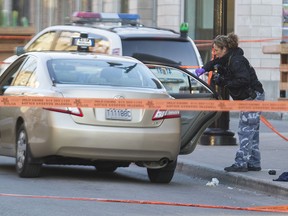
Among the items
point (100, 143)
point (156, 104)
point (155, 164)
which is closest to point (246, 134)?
point (155, 164)

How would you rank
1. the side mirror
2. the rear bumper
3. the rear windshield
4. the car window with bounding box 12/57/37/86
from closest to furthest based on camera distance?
the rear bumper
the car window with bounding box 12/57/37/86
the rear windshield
the side mirror

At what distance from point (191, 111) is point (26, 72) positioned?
220 cm

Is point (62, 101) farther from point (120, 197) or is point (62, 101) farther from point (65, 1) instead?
point (65, 1)

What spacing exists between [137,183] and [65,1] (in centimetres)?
2961

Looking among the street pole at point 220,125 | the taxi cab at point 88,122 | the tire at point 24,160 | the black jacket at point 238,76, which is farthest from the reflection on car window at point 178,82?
the tire at point 24,160

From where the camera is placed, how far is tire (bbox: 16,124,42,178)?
1246 centimetres

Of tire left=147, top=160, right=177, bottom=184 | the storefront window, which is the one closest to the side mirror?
tire left=147, top=160, right=177, bottom=184

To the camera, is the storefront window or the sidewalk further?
the storefront window

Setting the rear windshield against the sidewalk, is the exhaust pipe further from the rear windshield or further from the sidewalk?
the rear windshield

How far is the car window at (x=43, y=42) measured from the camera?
1906cm

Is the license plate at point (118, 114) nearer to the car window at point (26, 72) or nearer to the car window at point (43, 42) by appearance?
the car window at point (26, 72)

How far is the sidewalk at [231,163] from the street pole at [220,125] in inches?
6.3

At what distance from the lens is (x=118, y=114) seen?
1226 centimetres

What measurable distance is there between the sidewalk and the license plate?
1.79 m
